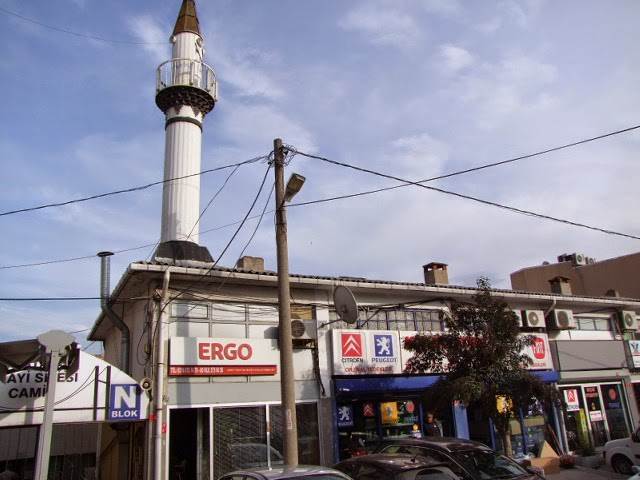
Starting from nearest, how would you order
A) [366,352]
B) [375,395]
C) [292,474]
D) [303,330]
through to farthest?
[292,474] → [303,330] → [366,352] → [375,395]

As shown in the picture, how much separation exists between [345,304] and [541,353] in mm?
8465

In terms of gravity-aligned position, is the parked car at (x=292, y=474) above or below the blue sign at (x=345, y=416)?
below

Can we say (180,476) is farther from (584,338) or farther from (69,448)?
(584,338)

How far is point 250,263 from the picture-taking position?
47.9 feet

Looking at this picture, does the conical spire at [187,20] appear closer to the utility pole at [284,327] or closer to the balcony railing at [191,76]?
the balcony railing at [191,76]

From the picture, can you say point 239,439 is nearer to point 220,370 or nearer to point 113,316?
point 220,370

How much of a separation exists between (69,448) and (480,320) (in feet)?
44.4

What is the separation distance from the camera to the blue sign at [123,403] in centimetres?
1092

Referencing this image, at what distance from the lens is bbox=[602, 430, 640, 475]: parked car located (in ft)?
45.0

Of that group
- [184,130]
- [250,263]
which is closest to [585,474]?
[250,263]

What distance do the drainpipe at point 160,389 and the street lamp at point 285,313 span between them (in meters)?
3.01

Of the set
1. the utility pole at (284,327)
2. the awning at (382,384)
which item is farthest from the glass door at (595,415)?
the utility pole at (284,327)

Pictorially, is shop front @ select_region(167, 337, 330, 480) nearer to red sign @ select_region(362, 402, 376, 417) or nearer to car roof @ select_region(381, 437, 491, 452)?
red sign @ select_region(362, 402, 376, 417)

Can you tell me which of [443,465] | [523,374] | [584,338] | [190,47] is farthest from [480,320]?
[190,47]
